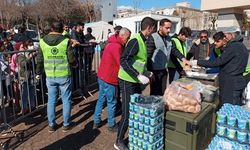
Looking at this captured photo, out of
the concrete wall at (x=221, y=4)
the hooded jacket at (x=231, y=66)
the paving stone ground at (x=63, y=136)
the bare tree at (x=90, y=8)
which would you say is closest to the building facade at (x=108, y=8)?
the paving stone ground at (x=63, y=136)

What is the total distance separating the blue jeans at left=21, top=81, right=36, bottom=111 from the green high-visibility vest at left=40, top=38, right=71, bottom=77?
1.17 meters

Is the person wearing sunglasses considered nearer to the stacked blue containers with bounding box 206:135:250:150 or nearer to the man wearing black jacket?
the man wearing black jacket

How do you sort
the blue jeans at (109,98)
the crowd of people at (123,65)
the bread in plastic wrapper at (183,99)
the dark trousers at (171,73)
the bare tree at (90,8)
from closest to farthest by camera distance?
the bread in plastic wrapper at (183,99) < the crowd of people at (123,65) < the blue jeans at (109,98) < the dark trousers at (171,73) < the bare tree at (90,8)

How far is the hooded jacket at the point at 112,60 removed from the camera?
13.8 ft

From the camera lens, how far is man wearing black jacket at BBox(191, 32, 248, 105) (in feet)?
13.2

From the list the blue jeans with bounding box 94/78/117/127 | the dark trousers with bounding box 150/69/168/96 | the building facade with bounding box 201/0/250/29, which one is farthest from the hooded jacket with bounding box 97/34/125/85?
the building facade with bounding box 201/0/250/29

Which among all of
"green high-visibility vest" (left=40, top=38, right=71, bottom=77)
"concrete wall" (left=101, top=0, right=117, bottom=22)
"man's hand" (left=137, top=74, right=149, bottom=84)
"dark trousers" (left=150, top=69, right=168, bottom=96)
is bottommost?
"dark trousers" (left=150, top=69, right=168, bottom=96)

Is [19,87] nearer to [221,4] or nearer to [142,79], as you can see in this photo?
[142,79]

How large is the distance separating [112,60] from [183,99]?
62.9 inches

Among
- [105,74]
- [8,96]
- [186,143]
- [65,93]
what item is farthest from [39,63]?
[186,143]

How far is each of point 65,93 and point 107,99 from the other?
75 centimetres

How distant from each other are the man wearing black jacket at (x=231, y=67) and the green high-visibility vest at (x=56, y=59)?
7.77ft

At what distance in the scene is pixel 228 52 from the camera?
404 centimetres

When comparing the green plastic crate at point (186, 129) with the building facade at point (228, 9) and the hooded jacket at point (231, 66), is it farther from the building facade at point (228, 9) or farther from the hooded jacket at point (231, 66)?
the building facade at point (228, 9)
